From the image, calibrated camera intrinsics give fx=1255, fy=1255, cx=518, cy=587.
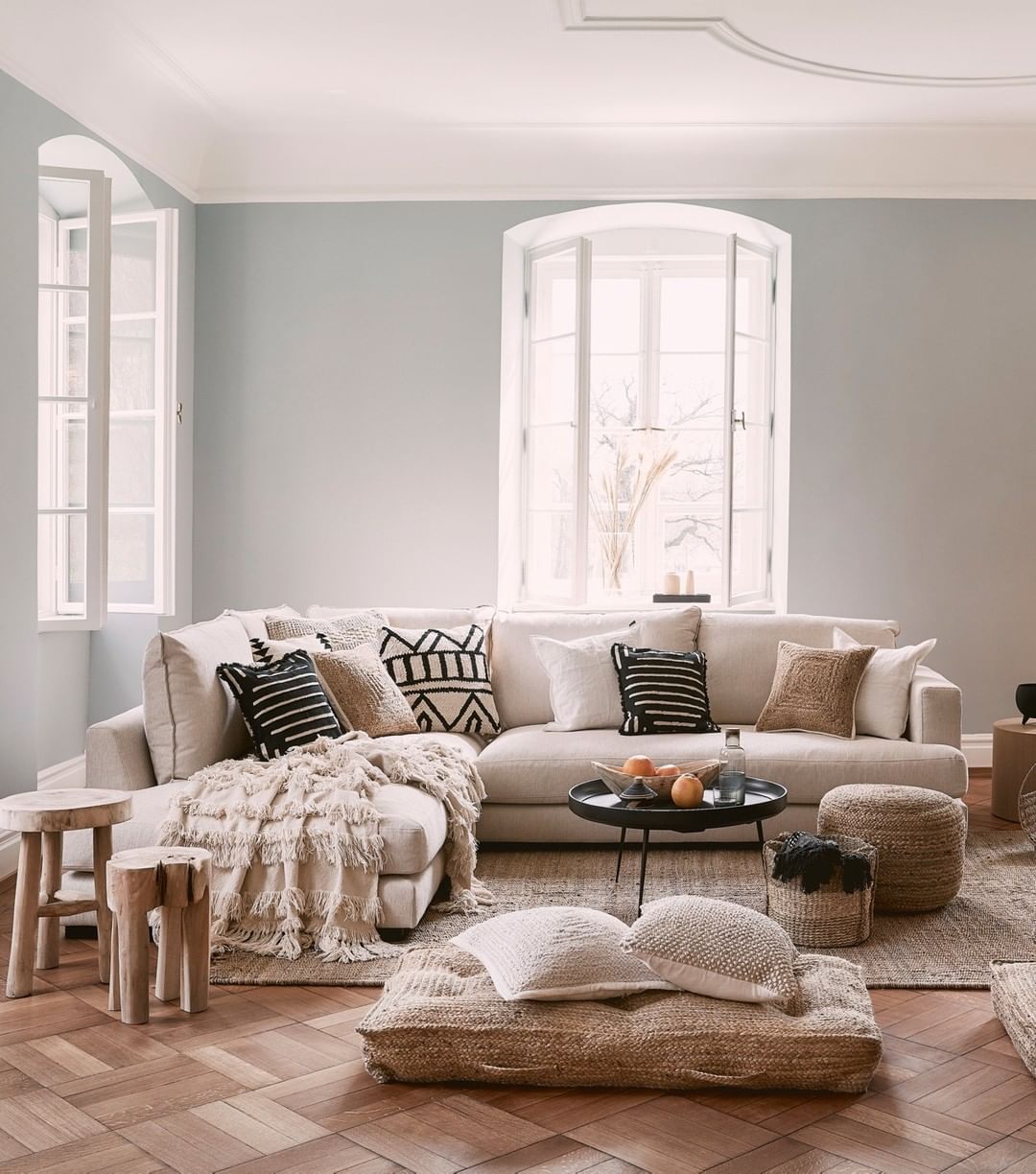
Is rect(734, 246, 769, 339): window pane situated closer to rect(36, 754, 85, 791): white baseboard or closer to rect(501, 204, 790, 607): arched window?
rect(501, 204, 790, 607): arched window

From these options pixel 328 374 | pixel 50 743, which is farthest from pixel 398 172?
pixel 50 743

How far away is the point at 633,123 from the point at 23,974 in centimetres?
458

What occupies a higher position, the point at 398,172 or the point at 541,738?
the point at 398,172

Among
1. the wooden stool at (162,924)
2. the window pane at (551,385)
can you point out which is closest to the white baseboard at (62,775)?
the wooden stool at (162,924)

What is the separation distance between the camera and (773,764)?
4.58 metres

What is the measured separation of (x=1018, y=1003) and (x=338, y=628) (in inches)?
113

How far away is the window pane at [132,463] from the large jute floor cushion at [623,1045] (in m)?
3.74

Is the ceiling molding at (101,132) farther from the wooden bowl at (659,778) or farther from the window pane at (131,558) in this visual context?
the wooden bowl at (659,778)

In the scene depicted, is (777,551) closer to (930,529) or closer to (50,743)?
(930,529)

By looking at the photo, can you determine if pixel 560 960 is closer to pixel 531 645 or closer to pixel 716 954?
pixel 716 954

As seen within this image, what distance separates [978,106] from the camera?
5719 mm

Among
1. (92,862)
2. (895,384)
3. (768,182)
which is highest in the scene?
(768,182)

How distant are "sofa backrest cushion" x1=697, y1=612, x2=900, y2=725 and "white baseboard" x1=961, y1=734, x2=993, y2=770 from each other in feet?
4.15

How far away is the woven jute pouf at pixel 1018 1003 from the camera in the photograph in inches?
109
